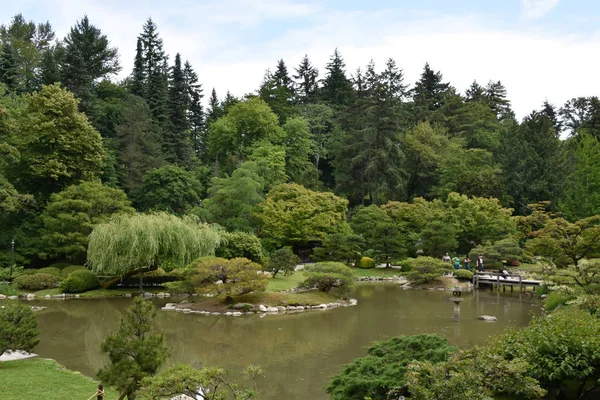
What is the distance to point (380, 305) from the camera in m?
19.8

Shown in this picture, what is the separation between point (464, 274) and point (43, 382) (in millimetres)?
21041

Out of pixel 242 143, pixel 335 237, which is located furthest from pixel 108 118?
pixel 335 237

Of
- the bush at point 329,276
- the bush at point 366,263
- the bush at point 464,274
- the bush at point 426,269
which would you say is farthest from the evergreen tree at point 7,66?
the bush at point 464,274

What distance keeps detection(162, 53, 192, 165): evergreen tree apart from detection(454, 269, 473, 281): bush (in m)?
23.3

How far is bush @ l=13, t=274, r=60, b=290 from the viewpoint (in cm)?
2134

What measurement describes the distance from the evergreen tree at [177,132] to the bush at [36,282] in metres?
17.6

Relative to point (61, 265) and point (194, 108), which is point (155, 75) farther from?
point (61, 265)

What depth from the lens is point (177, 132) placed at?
40938 mm

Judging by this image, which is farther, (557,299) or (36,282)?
(36,282)

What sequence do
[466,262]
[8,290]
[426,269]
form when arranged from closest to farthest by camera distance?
1. [8,290]
2. [426,269]
3. [466,262]

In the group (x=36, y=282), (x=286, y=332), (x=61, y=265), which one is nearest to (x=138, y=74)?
(x=61, y=265)

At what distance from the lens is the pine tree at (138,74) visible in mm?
42750

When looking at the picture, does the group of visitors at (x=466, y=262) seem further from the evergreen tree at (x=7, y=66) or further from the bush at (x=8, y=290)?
the evergreen tree at (x=7, y=66)

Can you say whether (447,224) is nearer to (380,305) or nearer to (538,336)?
(380,305)
